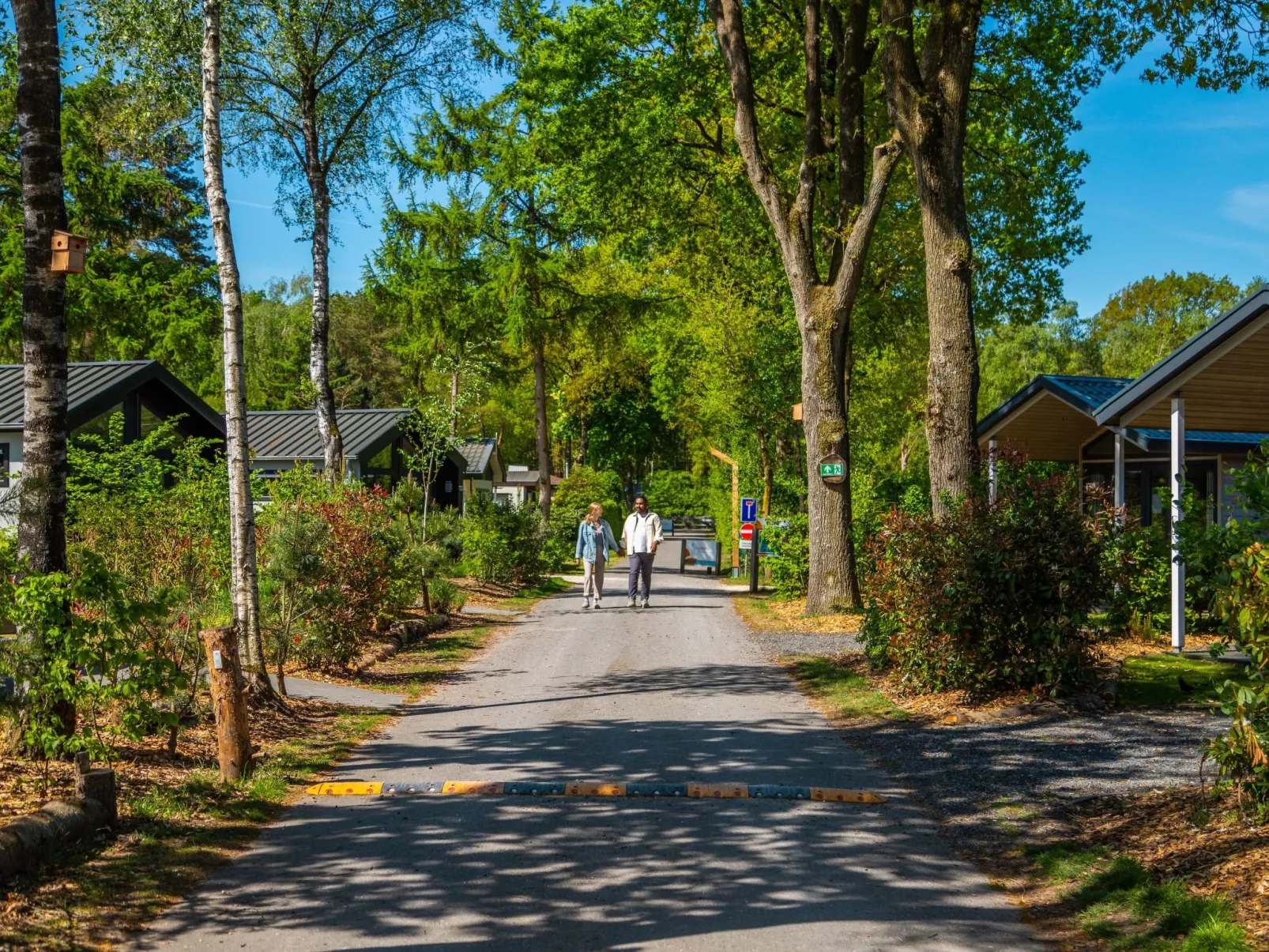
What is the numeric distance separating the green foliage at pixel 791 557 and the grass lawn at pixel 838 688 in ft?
23.7

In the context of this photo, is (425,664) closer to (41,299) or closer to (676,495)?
(41,299)

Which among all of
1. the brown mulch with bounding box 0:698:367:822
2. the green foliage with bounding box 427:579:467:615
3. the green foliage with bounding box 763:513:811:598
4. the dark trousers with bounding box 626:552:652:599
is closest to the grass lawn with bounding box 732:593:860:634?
the green foliage with bounding box 763:513:811:598

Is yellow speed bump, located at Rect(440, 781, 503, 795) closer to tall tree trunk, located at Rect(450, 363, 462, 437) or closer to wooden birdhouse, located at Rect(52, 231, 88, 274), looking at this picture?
wooden birdhouse, located at Rect(52, 231, 88, 274)

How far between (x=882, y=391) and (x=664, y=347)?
8417 mm

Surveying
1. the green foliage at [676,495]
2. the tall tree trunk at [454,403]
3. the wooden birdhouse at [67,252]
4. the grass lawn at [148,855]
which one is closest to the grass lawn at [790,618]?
the tall tree trunk at [454,403]

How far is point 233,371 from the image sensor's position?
1000 centimetres

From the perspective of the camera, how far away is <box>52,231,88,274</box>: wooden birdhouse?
7152mm

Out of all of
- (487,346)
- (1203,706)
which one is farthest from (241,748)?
(487,346)

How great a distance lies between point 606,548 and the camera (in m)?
22.0

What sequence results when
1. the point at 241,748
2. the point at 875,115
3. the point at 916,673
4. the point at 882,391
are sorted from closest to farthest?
the point at 241,748 < the point at 916,673 < the point at 875,115 < the point at 882,391

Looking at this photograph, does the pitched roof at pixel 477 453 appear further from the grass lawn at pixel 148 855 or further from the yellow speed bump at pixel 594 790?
the yellow speed bump at pixel 594 790

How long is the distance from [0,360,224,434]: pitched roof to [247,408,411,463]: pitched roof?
586 centimetres

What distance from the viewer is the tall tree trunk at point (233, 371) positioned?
9820 millimetres

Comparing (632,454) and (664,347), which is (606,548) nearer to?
(664,347)
